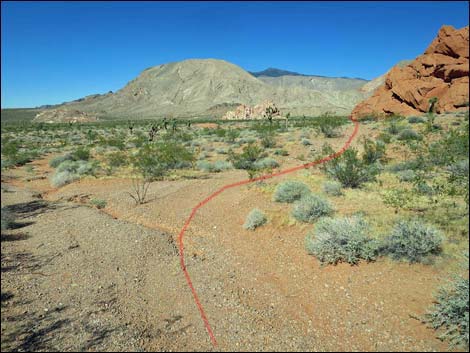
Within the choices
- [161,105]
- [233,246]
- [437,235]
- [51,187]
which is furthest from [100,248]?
[161,105]

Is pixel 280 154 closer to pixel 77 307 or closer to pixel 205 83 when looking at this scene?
pixel 77 307

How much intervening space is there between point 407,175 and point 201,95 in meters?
155

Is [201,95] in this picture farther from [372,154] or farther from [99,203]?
[99,203]

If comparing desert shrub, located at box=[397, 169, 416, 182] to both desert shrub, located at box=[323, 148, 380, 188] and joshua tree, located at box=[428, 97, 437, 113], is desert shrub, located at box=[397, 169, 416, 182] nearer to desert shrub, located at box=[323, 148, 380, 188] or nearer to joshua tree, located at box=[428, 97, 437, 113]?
desert shrub, located at box=[323, 148, 380, 188]

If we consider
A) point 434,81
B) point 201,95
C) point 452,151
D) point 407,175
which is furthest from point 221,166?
point 201,95

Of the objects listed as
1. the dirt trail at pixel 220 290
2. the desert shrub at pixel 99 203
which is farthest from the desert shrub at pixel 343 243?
the desert shrub at pixel 99 203

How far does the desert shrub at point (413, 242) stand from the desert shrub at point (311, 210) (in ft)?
7.17

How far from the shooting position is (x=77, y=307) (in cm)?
546

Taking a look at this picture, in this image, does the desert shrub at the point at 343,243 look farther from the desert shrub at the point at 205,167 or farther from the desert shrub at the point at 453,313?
the desert shrub at the point at 205,167

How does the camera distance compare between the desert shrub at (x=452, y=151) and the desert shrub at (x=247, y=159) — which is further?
the desert shrub at (x=247, y=159)

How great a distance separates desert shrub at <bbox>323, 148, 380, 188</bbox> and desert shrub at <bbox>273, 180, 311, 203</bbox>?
5.58 ft

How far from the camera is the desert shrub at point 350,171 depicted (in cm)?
1127

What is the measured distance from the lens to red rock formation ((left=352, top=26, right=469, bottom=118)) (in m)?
33.4

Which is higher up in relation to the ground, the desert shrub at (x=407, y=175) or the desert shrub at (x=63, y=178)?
the desert shrub at (x=407, y=175)
